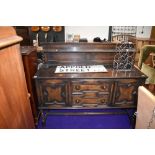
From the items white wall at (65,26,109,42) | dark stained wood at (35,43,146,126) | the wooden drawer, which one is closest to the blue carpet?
dark stained wood at (35,43,146,126)

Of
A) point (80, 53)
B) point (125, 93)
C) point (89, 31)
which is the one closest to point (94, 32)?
point (89, 31)

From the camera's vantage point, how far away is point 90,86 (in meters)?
2.00

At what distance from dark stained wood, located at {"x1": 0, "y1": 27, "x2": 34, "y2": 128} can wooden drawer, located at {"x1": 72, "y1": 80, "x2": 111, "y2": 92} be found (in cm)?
115

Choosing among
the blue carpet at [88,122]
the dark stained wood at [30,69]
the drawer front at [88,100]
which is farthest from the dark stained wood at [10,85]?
the blue carpet at [88,122]

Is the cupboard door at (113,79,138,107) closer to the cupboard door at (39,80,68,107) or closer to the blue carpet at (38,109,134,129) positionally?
the blue carpet at (38,109,134,129)

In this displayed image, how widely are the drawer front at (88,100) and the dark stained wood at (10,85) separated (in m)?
1.27

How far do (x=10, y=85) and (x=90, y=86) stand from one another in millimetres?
1407

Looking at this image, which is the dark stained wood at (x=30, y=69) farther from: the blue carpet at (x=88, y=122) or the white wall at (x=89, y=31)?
the white wall at (x=89, y=31)

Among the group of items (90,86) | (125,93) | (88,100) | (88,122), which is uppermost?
(90,86)

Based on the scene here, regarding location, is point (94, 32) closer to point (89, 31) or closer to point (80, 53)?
point (89, 31)

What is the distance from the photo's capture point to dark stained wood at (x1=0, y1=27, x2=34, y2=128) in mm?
639
